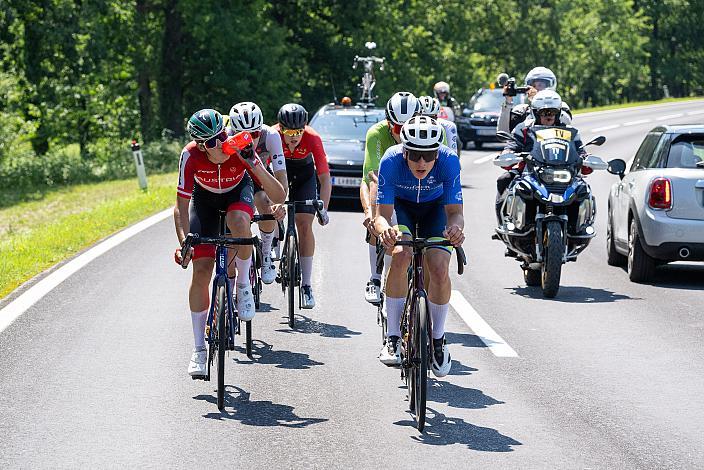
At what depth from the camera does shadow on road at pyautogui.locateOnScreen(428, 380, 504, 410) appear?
324 inches

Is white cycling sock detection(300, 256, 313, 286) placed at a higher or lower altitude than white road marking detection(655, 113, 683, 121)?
higher

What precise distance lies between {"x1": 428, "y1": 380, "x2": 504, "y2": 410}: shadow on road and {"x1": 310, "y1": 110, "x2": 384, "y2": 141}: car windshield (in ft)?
45.8

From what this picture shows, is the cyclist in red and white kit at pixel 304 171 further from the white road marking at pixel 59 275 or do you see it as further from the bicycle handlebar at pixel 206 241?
the bicycle handlebar at pixel 206 241

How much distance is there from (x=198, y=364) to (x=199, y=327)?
317 millimetres

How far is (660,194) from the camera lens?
13.4 metres

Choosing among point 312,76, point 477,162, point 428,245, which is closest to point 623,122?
point 312,76

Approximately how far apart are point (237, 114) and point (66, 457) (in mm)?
4257

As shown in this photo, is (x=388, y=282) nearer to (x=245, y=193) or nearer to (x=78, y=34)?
(x=245, y=193)

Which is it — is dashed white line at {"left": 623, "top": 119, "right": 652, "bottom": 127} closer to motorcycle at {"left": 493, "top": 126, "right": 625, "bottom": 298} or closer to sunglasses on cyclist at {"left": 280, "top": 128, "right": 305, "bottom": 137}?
motorcycle at {"left": 493, "top": 126, "right": 625, "bottom": 298}

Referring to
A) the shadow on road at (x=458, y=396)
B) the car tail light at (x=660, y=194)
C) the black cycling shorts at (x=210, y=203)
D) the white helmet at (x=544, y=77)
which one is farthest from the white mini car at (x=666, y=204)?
the black cycling shorts at (x=210, y=203)

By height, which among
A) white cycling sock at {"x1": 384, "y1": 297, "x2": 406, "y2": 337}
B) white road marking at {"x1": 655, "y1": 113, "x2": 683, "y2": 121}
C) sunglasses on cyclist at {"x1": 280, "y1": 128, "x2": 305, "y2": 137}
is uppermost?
sunglasses on cyclist at {"x1": 280, "y1": 128, "x2": 305, "y2": 137}

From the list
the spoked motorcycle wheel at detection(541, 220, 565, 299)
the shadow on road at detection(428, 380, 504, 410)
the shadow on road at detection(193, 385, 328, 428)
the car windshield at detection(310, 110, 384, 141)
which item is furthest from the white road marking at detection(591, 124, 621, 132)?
the shadow on road at detection(193, 385, 328, 428)

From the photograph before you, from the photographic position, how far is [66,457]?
693 cm

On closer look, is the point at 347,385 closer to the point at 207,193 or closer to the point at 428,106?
the point at 207,193
